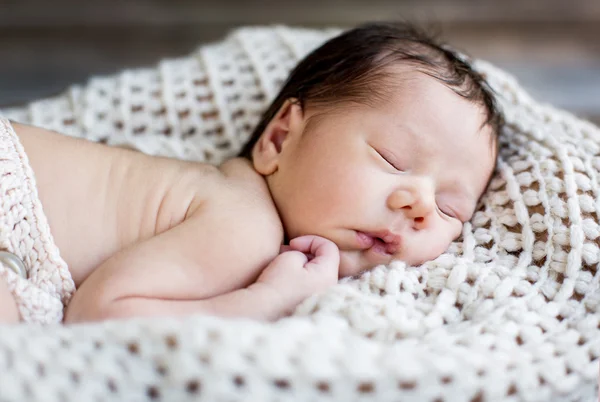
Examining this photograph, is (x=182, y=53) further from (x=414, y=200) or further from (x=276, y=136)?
(x=414, y=200)

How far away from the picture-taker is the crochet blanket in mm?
703

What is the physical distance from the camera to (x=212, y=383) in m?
0.69

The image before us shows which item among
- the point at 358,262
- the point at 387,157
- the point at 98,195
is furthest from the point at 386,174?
the point at 98,195

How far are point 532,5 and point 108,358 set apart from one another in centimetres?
250

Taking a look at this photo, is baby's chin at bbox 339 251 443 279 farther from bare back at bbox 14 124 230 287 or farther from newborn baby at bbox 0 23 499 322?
bare back at bbox 14 124 230 287

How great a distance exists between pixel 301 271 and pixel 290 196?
16 centimetres

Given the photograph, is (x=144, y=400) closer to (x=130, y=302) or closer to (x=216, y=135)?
(x=130, y=302)

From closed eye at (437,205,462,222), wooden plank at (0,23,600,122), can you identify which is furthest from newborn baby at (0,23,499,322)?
wooden plank at (0,23,600,122)

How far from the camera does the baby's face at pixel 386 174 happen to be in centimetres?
100

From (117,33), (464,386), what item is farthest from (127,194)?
(117,33)

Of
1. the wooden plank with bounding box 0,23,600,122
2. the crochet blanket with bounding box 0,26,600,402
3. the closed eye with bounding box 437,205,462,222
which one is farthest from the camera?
the wooden plank with bounding box 0,23,600,122

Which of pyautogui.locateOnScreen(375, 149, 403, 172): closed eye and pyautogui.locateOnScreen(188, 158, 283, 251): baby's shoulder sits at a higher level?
pyautogui.locateOnScreen(375, 149, 403, 172): closed eye

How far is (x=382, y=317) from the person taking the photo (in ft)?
2.77

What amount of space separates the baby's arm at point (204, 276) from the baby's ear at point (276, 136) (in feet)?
0.47
